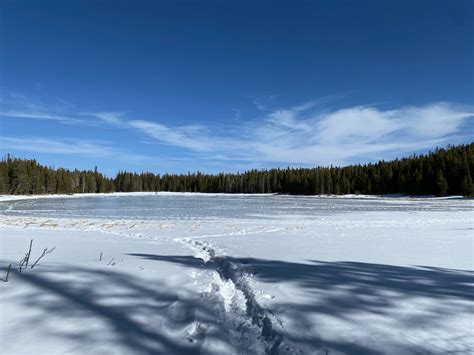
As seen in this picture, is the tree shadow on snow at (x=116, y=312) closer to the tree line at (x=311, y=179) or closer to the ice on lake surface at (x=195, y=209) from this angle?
the ice on lake surface at (x=195, y=209)

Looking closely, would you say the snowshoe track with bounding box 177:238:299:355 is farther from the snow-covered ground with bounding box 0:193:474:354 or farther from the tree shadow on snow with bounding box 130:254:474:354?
the tree shadow on snow with bounding box 130:254:474:354

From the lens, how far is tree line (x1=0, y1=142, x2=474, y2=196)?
88.3m

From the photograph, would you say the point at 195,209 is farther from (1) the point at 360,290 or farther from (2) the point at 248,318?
(2) the point at 248,318

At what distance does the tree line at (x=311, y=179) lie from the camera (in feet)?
290

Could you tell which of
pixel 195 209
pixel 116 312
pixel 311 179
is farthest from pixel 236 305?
pixel 311 179

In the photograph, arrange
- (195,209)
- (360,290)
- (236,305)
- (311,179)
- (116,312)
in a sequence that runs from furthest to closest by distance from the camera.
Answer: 1. (311,179)
2. (195,209)
3. (360,290)
4. (236,305)
5. (116,312)

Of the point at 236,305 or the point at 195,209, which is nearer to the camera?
the point at 236,305

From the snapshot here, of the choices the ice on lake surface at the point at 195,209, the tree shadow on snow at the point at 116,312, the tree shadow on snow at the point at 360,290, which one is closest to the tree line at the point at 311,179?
the ice on lake surface at the point at 195,209

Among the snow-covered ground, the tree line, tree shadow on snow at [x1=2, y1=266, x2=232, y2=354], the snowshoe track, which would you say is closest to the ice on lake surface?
the snow-covered ground

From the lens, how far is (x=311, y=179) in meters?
121

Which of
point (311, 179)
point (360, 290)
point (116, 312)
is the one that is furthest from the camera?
point (311, 179)

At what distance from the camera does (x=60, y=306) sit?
510 cm

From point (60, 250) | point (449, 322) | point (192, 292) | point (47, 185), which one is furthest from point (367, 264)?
point (47, 185)

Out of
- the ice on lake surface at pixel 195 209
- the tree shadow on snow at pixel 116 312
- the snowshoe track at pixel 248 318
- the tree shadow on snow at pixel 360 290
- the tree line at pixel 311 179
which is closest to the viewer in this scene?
the tree shadow on snow at pixel 116 312
